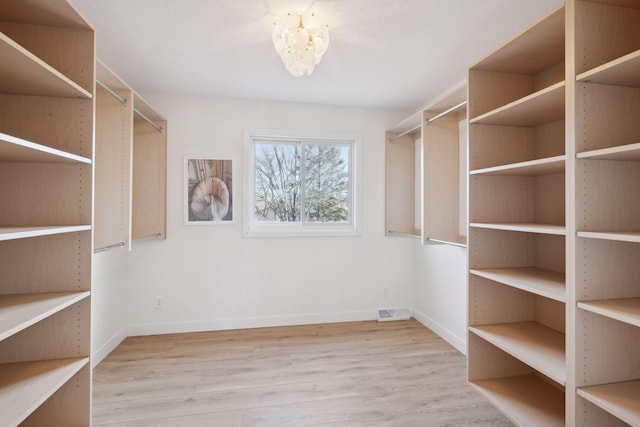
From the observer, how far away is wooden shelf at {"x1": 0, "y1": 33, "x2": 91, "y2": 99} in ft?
3.61

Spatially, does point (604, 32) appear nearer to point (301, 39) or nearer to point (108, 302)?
point (301, 39)

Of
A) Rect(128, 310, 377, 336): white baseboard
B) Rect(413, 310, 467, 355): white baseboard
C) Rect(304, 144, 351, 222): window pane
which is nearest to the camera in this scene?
Rect(413, 310, 467, 355): white baseboard

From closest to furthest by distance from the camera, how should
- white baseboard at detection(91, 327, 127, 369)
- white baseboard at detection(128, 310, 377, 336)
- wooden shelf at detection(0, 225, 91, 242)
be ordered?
wooden shelf at detection(0, 225, 91, 242), white baseboard at detection(91, 327, 127, 369), white baseboard at detection(128, 310, 377, 336)

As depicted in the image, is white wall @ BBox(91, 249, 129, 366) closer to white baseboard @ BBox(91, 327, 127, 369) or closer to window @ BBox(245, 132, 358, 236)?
white baseboard @ BBox(91, 327, 127, 369)

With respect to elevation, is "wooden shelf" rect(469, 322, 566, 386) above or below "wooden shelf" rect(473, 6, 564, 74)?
below

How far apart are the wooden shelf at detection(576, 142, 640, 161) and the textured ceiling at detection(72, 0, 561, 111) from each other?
40.2 inches

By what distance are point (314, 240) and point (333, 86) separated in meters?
1.59

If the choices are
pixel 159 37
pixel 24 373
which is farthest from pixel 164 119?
pixel 24 373

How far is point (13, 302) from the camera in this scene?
136 cm

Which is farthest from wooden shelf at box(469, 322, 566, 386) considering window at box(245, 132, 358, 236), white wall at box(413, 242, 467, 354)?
window at box(245, 132, 358, 236)

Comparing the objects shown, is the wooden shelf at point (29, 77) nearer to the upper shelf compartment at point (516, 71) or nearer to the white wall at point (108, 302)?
the white wall at point (108, 302)

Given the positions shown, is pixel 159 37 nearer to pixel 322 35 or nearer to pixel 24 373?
pixel 322 35

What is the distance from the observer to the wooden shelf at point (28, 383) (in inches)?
45.1

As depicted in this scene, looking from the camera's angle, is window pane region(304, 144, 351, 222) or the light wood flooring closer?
the light wood flooring
